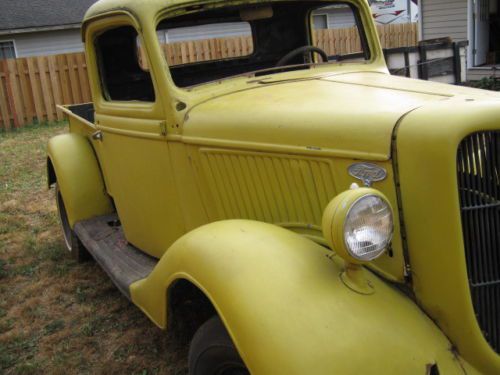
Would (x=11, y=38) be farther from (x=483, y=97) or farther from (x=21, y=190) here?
(x=483, y=97)

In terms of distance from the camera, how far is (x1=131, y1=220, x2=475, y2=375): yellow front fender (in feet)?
5.45

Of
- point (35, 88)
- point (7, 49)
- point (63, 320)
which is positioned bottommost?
point (63, 320)

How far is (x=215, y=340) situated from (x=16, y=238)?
3.84 meters

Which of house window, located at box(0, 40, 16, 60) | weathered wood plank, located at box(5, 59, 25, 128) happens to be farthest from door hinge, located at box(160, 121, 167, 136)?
house window, located at box(0, 40, 16, 60)

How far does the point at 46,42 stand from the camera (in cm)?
1694

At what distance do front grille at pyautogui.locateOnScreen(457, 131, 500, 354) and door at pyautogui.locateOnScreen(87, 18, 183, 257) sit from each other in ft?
5.19

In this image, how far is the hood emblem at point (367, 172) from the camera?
1.92 meters

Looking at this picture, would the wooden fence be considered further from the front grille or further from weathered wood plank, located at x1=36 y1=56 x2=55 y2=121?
the front grille

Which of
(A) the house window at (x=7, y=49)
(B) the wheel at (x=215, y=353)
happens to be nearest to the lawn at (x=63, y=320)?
(B) the wheel at (x=215, y=353)

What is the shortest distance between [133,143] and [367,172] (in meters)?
1.62

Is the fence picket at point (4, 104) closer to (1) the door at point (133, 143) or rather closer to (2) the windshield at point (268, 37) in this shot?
(1) the door at point (133, 143)

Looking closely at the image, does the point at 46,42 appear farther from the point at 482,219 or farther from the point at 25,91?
the point at 482,219

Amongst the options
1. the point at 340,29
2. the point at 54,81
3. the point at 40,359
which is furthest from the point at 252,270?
the point at 54,81

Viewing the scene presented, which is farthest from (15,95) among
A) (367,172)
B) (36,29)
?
(367,172)
